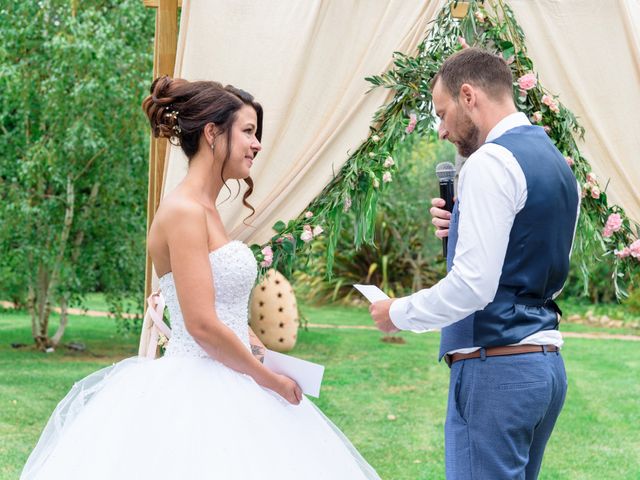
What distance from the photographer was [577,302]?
13023mm

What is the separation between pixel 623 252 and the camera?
3.46 m

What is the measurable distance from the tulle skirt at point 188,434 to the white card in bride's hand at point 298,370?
7 centimetres

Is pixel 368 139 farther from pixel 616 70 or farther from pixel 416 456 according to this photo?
pixel 416 456

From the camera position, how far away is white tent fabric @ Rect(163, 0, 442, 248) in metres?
3.33

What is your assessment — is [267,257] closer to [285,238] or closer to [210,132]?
[285,238]

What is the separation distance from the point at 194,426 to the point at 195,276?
0.39m

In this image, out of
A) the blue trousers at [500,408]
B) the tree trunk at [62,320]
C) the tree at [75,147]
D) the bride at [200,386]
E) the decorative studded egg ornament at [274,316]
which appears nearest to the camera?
the blue trousers at [500,408]

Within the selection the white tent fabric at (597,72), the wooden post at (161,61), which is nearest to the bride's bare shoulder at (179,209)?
the wooden post at (161,61)

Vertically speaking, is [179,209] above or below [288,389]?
above

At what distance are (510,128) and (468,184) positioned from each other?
23cm

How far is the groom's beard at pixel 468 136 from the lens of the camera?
2.29 metres

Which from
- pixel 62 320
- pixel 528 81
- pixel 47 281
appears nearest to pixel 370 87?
pixel 528 81

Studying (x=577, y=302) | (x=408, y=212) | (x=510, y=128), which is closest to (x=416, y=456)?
(x=510, y=128)

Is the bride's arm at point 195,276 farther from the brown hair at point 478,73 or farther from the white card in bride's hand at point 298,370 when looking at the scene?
the brown hair at point 478,73
